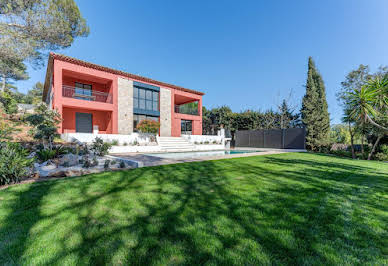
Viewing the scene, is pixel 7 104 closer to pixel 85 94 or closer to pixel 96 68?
pixel 85 94

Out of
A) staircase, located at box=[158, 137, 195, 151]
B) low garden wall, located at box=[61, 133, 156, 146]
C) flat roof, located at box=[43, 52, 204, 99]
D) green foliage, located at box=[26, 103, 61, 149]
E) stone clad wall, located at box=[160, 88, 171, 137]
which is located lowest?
staircase, located at box=[158, 137, 195, 151]

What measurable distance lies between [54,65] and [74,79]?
9.62 feet

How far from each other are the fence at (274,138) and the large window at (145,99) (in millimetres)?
11068

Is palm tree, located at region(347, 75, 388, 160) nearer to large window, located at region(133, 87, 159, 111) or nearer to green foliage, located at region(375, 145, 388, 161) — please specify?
green foliage, located at region(375, 145, 388, 161)

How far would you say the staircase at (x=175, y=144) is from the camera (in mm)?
14628

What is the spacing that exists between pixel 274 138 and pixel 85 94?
1900cm

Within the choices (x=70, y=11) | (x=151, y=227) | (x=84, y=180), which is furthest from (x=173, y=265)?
(x=70, y=11)

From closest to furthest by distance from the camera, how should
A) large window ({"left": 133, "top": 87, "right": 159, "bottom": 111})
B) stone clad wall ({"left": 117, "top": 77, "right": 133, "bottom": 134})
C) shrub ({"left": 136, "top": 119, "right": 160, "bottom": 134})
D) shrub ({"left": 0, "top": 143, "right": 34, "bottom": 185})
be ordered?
shrub ({"left": 0, "top": 143, "right": 34, "bottom": 185}), shrub ({"left": 136, "top": 119, "right": 160, "bottom": 134}), stone clad wall ({"left": 117, "top": 77, "right": 133, "bottom": 134}), large window ({"left": 133, "top": 87, "right": 159, "bottom": 111})

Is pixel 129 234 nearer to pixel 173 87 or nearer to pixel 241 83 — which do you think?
pixel 173 87

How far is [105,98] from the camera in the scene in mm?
15930

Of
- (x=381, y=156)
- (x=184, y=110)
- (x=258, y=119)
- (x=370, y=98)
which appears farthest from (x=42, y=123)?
(x=258, y=119)

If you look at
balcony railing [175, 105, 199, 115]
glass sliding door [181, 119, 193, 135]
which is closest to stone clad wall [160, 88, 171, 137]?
balcony railing [175, 105, 199, 115]

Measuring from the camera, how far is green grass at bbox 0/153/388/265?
152 cm

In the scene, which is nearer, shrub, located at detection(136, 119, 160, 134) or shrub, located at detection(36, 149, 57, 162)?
shrub, located at detection(36, 149, 57, 162)
